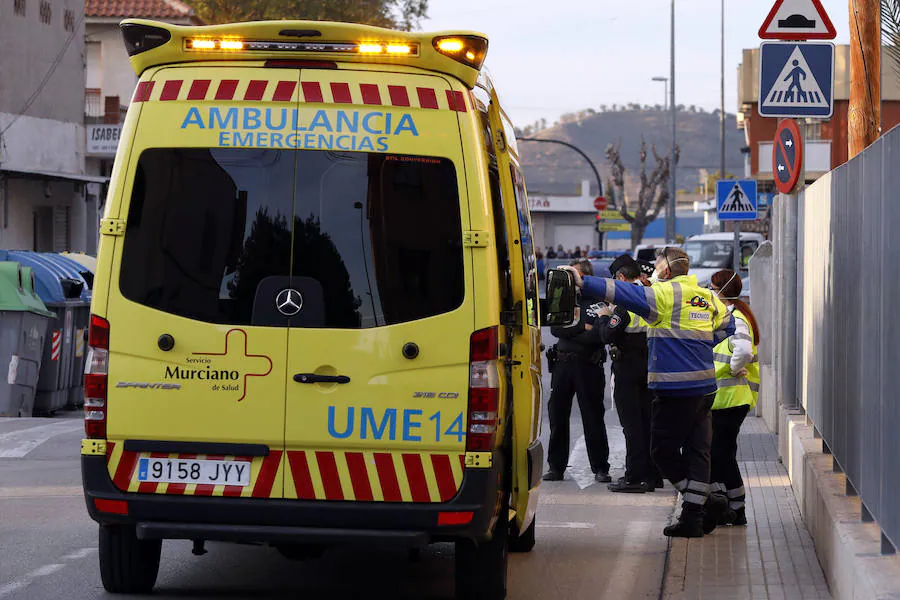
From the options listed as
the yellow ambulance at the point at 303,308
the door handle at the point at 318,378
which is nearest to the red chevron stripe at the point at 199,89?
the yellow ambulance at the point at 303,308

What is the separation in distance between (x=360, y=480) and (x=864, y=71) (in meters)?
8.87

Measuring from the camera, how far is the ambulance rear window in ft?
21.4

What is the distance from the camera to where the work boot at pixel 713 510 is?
31.8ft

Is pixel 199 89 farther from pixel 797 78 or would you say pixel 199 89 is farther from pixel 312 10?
pixel 312 10

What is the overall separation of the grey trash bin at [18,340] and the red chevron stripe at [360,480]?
1130 cm

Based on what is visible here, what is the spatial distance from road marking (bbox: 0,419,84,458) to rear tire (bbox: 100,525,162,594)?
21.3ft

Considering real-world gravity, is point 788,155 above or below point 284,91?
above

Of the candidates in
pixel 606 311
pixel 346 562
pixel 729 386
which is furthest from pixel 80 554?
pixel 606 311

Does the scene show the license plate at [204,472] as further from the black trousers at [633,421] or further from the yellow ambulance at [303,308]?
the black trousers at [633,421]

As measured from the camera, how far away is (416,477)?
6488mm

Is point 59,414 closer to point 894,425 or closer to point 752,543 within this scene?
point 752,543

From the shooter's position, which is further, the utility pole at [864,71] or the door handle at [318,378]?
the utility pole at [864,71]

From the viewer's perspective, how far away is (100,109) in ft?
147

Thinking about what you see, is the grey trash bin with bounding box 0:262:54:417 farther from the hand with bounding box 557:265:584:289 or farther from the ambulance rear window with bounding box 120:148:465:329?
the ambulance rear window with bounding box 120:148:465:329
